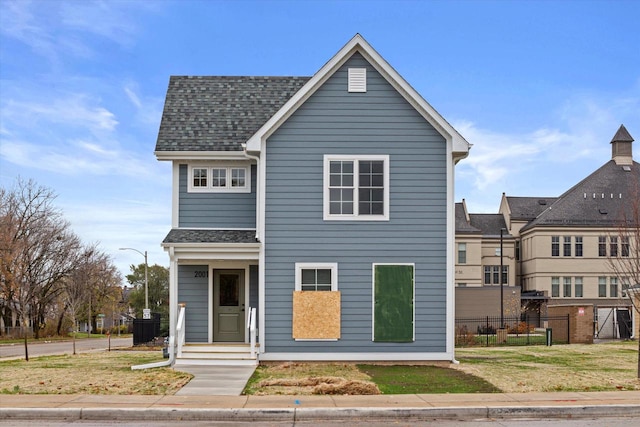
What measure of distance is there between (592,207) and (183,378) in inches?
2125

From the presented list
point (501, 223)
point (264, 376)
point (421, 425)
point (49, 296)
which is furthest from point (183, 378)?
point (501, 223)

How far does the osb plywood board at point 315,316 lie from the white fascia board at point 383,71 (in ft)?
14.3

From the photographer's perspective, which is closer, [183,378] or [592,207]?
[183,378]

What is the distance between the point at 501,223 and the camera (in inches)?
2756

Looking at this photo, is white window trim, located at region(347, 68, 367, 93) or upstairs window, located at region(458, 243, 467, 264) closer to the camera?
white window trim, located at region(347, 68, 367, 93)

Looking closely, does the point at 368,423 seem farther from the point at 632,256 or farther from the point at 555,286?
the point at 555,286

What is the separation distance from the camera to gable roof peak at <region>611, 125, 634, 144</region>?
66.0m

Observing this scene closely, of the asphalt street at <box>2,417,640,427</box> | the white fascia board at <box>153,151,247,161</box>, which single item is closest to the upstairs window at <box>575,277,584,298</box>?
the white fascia board at <box>153,151,247,161</box>

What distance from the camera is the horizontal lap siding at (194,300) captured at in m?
21.1

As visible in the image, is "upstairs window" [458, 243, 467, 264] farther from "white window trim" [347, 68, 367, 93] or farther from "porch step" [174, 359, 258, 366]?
"porch step" [174, 359, 258, 366]

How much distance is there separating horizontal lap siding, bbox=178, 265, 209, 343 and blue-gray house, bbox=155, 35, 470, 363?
46 centimetres

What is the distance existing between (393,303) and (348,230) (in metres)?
2.37

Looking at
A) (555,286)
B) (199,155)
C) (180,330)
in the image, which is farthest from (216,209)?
(555,286)

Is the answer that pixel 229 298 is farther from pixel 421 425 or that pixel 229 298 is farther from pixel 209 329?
pixel 421 425
